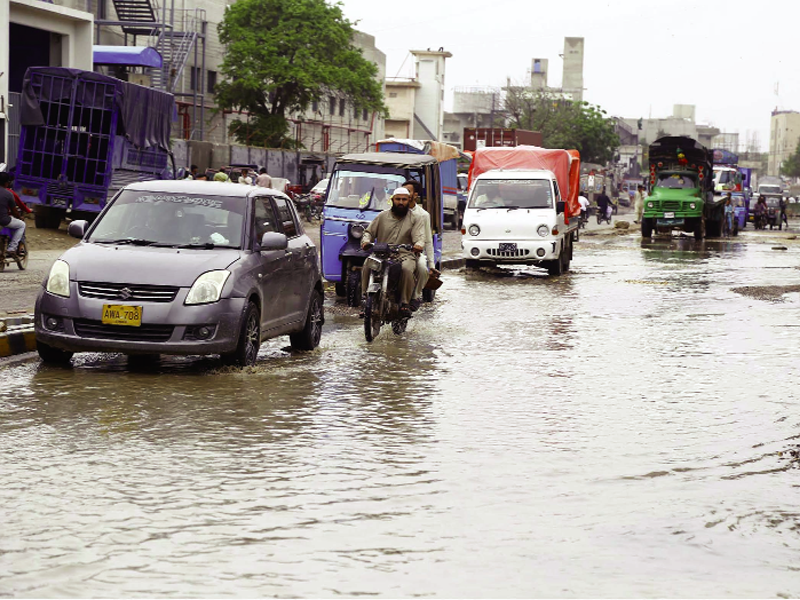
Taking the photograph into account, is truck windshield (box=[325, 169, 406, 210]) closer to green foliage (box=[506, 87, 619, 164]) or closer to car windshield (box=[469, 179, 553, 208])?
car windshield (box=[469, 179, 553, 208])

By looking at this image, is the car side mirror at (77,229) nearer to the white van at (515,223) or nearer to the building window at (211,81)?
the white van at (515,223)

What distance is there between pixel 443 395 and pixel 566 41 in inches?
5582

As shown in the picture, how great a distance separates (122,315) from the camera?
10695mm

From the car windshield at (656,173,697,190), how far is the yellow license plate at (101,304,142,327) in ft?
120

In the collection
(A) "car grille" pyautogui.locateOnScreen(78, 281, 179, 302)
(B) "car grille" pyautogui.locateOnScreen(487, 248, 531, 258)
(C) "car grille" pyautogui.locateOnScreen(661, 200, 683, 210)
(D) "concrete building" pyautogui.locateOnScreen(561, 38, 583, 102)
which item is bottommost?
(A) "car grille" pyautogui.locateOnScreen(78, 281, 179, 302)

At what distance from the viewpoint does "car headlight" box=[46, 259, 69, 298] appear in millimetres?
10945

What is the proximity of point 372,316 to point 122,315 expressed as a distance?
3822mm

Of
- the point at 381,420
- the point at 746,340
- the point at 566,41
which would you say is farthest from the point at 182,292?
the point at 566,41

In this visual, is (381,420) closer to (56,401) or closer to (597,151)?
(56,401)

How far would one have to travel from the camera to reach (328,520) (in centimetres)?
614

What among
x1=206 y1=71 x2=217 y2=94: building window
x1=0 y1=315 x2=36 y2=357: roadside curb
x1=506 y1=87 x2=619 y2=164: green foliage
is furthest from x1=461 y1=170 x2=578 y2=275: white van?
x1=506 y1=87 x2=619 y2=164: green foliage

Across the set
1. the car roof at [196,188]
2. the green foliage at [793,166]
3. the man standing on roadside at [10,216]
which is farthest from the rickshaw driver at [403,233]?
the green foliage at [793,166]

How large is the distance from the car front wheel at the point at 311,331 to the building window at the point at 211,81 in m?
48.7

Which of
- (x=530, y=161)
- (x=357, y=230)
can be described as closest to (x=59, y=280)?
(x=357, y=230)
